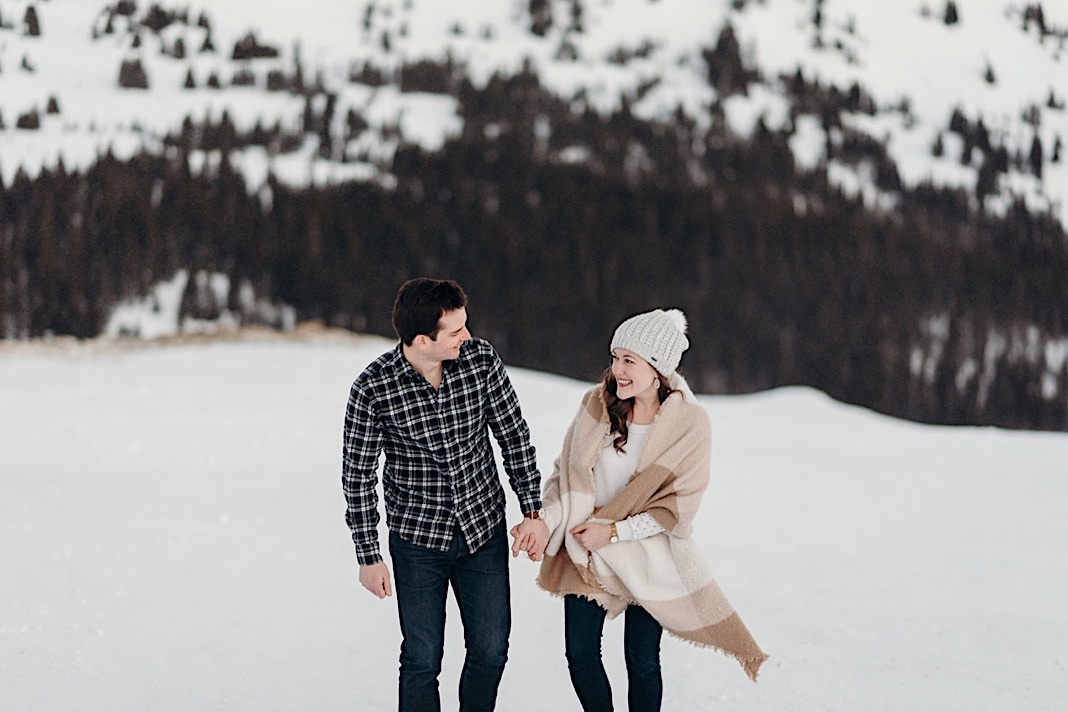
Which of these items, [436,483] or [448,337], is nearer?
[448,337]

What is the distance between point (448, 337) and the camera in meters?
2.42

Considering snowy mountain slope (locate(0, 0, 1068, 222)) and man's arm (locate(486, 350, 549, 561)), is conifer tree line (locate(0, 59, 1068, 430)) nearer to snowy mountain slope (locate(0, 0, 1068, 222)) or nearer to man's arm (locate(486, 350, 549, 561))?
snowy mountain slope (locate(0, 0, 1068, 222))

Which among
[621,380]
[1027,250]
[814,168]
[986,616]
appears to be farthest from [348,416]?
[1027,250]

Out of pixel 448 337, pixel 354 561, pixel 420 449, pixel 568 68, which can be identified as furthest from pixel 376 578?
pixel 568 68

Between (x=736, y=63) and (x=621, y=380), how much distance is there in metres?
13.5

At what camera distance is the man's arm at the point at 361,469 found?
2494mm

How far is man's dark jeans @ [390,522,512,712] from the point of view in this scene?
2551 mm

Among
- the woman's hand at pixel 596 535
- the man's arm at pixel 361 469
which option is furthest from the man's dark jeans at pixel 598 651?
the man's arm at pixel 361 469

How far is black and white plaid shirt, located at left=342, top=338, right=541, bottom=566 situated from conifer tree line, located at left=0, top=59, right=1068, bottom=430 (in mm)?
9741

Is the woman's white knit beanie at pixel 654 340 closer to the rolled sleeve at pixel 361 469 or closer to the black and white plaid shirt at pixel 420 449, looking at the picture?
the black and white plaid shirt at pixel 420 449

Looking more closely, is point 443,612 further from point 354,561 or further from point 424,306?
point 354,561

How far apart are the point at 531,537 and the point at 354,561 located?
303 centimetres

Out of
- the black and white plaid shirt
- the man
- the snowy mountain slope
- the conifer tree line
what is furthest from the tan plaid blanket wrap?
the snowy mountain slope

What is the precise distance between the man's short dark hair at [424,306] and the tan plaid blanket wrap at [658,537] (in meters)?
0.52
